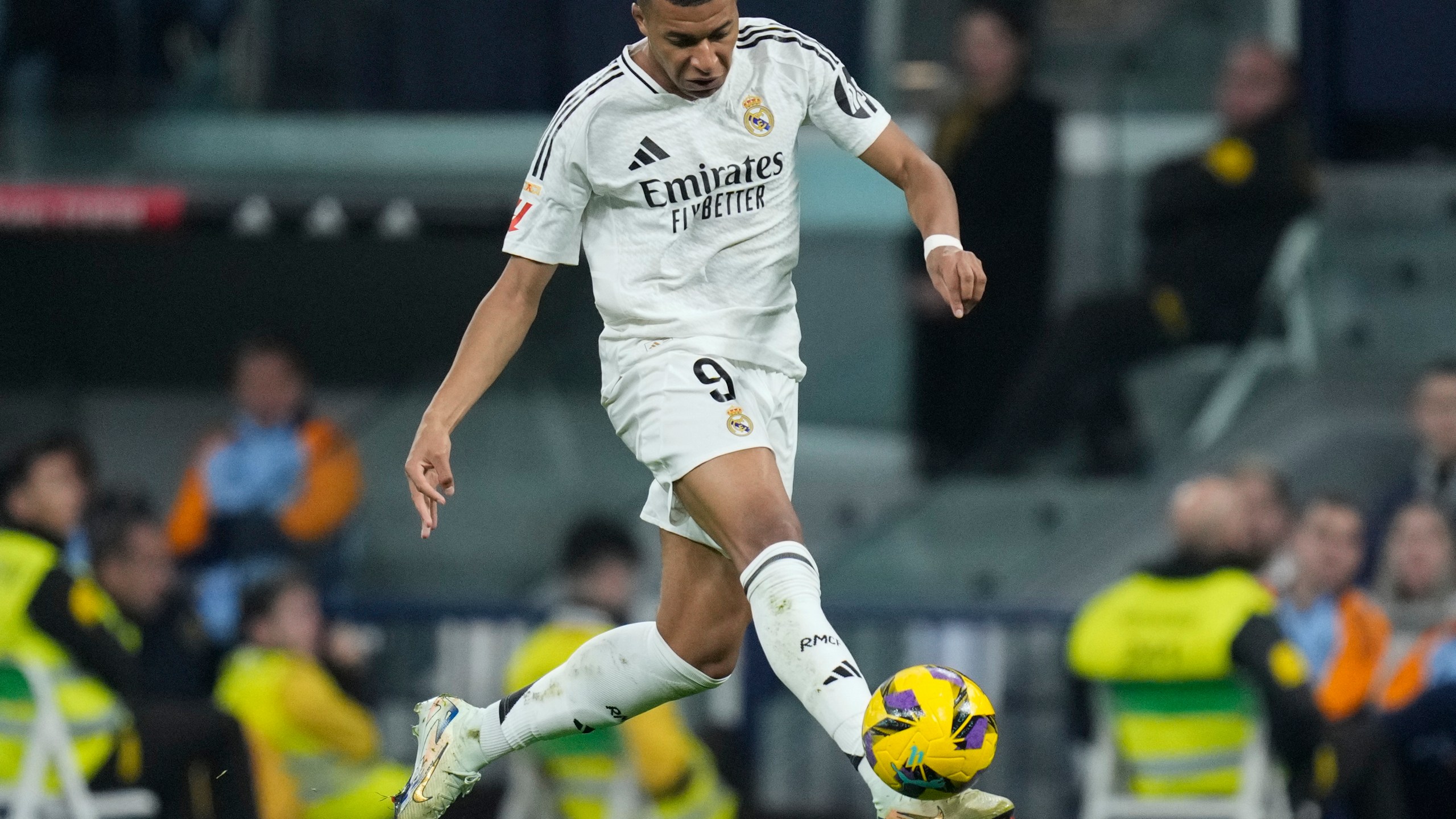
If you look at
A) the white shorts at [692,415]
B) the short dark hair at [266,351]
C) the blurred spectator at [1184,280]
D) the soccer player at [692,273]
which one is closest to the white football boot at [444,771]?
the soccer player at [692,273]

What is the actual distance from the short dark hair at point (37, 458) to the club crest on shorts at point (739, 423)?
442 cm

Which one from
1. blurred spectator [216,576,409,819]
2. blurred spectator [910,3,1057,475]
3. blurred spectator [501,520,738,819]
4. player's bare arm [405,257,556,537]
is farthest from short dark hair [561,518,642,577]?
player's bare arm [405,257,556,537]

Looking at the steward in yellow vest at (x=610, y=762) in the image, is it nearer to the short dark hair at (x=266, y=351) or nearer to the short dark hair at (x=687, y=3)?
the short dark hair at (x=266, y=351)

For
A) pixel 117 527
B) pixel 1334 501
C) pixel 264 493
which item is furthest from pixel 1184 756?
pixel 264 493

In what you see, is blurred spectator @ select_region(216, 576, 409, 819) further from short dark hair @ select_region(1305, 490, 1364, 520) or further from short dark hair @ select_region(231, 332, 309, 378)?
short dark hair @ select_region(1305, 490, 1364, 520)

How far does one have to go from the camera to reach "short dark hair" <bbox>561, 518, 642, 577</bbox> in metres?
8.62

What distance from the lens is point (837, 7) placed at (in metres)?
10.9

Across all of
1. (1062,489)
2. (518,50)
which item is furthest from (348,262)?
(1062,489)

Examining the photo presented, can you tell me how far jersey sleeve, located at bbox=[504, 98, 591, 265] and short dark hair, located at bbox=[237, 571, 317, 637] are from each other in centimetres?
406

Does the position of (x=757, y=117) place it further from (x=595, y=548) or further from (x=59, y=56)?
(x=59, y=56)

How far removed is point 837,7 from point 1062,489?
275 cm

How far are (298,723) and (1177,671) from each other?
312 cm

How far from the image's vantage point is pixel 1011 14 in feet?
31.8

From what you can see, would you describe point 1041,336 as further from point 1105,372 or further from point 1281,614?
point 1281,614
